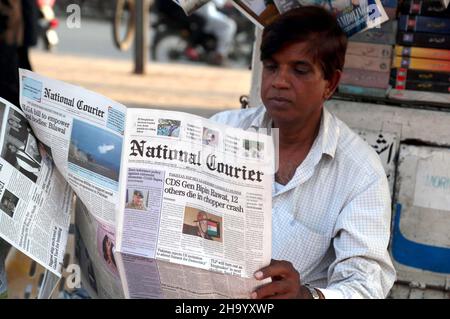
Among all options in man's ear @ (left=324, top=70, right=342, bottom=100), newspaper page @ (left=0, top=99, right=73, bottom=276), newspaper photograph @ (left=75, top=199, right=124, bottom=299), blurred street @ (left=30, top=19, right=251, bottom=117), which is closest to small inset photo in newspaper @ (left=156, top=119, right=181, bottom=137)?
newspaper photograph @ (left=75, top=199, right=124, bottom=299)

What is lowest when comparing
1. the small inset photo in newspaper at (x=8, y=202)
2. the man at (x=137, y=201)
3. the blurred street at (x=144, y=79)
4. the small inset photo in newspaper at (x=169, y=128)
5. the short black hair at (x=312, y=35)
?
the blurred street at (x=144, y=79)

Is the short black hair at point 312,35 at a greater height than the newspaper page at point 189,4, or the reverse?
the newspaper page at point 189,4

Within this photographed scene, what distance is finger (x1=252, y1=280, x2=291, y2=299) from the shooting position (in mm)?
1899

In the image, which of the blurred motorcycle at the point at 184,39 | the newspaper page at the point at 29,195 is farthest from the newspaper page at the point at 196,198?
the blurred motorcycle at the point at 184,39

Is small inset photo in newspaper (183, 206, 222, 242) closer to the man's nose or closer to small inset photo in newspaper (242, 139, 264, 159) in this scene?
small inset photo in newspaper (242, 139, 264, 159)

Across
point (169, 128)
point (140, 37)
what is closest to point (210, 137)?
point (169, 128)

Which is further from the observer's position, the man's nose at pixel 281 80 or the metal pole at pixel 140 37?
the metal pole at pixel 140 37

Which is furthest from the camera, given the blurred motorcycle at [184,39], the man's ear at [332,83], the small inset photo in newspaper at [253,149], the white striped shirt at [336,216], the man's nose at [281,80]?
the blurred motorcycle at [184,39]

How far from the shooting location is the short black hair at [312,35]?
7.50ft

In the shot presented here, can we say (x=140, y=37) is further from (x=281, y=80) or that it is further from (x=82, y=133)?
(x=82, y=133)

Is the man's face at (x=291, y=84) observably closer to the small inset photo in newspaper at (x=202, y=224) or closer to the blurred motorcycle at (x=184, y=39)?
the small inset photo in newspaper at (x=202, y=224)

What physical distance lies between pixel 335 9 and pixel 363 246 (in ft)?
2.53

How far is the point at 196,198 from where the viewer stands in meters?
1.90

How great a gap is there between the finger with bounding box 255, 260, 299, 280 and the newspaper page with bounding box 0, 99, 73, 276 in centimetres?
53
